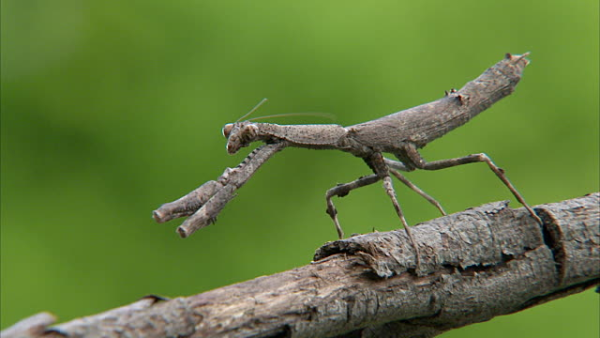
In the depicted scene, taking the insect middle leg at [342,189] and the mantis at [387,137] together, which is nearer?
the mantis at [387,137]

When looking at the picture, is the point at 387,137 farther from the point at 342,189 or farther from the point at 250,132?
the point at 250,132

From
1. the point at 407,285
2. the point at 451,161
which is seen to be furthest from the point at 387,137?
the point at 407,285

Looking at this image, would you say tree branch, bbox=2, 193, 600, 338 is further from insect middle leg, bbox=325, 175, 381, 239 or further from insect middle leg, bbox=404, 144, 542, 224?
insect middle leg, bbox=325, 175, 381, 239

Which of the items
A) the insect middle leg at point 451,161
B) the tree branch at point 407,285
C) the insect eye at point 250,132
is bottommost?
the tree branch at point 407,285

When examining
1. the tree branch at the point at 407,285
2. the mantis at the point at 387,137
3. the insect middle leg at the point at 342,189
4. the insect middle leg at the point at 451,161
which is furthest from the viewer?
the insect middle leg at the point at 342,189

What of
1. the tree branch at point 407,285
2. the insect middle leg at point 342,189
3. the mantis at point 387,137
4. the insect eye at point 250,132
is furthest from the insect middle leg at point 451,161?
the insect eye at point 250,132

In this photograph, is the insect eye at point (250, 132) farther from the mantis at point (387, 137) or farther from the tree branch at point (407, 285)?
the tree branch at point (407, 285)

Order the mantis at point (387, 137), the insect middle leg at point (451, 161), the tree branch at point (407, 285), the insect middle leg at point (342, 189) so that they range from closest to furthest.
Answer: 1. the tree branch at point (407, 285)
2. the mantis at point (387, 137)
3. the insect middle leg at point (451, 161)
4. the insect middle leg at point (342, 189)

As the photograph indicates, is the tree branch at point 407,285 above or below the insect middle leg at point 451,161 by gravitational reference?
below
